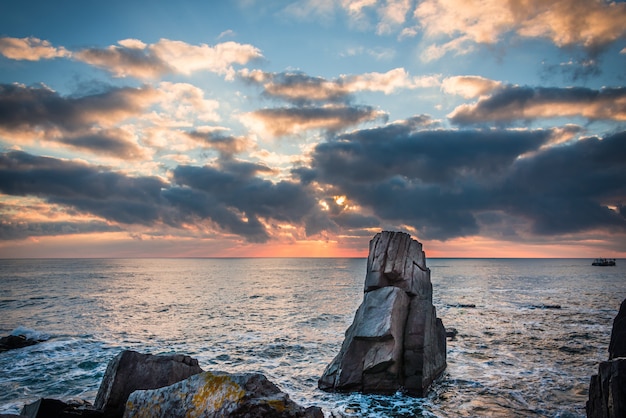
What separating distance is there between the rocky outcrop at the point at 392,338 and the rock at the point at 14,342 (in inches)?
959

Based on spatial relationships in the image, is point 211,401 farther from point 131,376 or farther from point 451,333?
point 451,333

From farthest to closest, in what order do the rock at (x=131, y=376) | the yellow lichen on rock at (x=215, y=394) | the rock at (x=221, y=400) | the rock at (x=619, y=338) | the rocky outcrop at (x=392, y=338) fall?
the rocky outcrop at (x=392, y=338) < the rock at (x=619, y=338) < the rock at (x=131, y=376) < the yellow lichen on rock at (x=215, y=394) < the rock at (x=221, y=400)

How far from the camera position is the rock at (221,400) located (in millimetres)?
7672

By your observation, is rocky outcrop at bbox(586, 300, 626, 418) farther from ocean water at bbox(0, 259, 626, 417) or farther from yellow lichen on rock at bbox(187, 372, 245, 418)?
yellow lichen on rock at bbox(187, 372, 245, 418)

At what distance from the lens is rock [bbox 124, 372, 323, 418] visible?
7672mm

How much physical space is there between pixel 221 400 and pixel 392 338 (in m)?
11.1

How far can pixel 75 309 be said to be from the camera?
47.4 m

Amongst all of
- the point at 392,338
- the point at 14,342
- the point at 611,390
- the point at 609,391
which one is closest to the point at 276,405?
the point at 611,390

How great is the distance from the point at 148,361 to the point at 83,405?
2460 millimetres

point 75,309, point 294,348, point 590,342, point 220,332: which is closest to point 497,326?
point 590,342

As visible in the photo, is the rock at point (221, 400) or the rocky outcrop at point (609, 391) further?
the rocky outcrop at point (609, 391)

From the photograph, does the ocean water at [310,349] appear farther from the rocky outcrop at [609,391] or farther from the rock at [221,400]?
the rock at [221,400]

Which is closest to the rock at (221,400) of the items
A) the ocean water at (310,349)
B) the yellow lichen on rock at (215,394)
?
the yellow lichen on rock at (215,394)

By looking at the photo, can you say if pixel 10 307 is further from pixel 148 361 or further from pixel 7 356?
pixel 148 361
